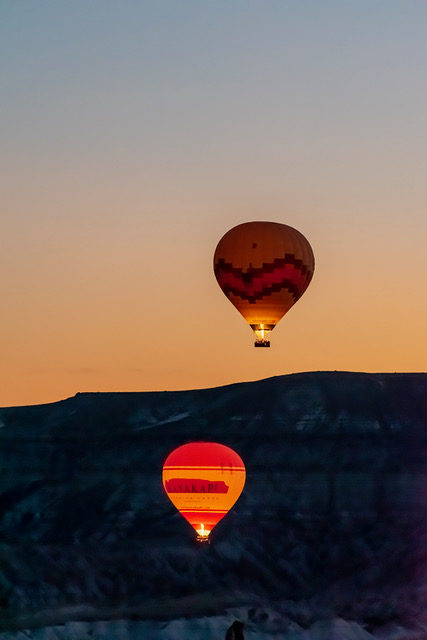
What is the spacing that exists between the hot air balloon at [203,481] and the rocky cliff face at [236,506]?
80.6m

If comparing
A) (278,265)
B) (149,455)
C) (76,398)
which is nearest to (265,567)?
(149,455)

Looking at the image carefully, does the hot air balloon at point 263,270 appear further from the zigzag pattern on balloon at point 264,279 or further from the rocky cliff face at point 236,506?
the rocky cliff face at point 236,506

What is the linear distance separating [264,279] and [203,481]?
20.4 meters

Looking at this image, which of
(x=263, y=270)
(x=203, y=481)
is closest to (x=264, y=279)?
(x=263, y=270)

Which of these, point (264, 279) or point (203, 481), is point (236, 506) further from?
point (264, 279)

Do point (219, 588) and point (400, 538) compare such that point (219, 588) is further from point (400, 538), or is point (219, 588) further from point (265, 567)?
point (400, 538)

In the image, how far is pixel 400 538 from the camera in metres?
162

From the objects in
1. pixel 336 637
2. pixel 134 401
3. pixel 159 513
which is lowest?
pixel 336 637

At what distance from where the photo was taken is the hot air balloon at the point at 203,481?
70.8m

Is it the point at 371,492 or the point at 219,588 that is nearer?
the point at 219,588

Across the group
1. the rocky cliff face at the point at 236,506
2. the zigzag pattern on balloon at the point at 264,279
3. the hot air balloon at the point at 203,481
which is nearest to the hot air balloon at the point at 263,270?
the zigzag pattern on balloon at the point at 264,279

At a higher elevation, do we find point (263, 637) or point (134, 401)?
point (134, 401)

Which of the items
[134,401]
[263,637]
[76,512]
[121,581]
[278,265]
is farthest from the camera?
[134,401]

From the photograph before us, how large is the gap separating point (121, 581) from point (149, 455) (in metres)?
23.8
